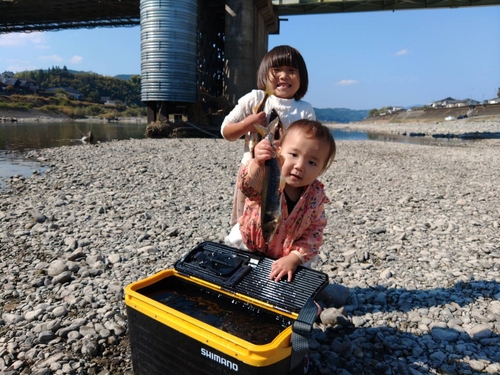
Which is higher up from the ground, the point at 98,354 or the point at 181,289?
the point at 181,289

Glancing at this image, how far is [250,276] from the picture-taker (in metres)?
2.20

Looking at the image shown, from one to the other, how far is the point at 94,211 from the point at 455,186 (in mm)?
8333

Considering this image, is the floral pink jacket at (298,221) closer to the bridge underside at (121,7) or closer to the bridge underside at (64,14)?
the bridge underside at (121,7)

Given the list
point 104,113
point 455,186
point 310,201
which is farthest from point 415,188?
point 104,113

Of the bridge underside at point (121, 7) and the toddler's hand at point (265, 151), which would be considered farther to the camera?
the bridge underside at point (121, 7)

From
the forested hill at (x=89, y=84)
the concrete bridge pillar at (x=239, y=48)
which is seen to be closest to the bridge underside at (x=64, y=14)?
the concrete bridge pillar at (x=239, y=48)

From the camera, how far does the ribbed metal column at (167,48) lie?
59.4ft

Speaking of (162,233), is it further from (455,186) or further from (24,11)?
(24,11)

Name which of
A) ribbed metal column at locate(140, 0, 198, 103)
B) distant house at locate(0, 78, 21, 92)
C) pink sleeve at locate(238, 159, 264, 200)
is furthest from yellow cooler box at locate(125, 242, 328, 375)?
distant house at locate(0, 78, 21, 92)

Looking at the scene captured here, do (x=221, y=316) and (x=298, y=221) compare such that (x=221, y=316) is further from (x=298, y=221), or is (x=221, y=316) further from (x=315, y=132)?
(x=315, y=132)

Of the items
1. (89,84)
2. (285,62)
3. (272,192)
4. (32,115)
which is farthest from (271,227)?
(89,84)

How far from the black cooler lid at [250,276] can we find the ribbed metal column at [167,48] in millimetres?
17808

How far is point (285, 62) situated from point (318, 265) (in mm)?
2416

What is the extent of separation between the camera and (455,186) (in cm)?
886
